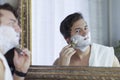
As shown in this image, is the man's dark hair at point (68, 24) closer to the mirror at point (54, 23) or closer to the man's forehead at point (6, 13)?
the mirror at point (54, 23)

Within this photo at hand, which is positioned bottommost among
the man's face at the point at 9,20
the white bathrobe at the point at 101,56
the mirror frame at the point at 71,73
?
the mirror frame at the point at 71,73

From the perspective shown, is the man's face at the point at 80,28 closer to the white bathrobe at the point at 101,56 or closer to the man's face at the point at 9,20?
the white bathrobe at the point at 101,56

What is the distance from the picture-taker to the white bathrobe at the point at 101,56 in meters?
0.80

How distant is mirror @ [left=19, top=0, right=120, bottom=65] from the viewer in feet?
2.55

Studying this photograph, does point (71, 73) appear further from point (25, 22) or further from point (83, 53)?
point (25, 22)

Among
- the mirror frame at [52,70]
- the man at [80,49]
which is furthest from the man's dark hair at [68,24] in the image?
the mirror frame at [52,70]

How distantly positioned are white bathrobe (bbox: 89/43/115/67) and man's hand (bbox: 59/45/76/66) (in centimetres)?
7

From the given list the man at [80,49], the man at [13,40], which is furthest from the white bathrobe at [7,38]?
the man at [80,49]

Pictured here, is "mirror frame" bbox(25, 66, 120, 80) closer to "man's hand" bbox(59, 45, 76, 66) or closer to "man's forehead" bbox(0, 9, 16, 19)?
"man's hand" bbox(59, 45, 76, 66)

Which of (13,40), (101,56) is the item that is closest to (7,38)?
(13,40)

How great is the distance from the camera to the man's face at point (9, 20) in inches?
28.8

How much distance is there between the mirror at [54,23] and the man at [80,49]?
0.05ft

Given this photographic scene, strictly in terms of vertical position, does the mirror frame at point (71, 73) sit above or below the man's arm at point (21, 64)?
below

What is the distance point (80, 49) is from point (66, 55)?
1.9 inches
